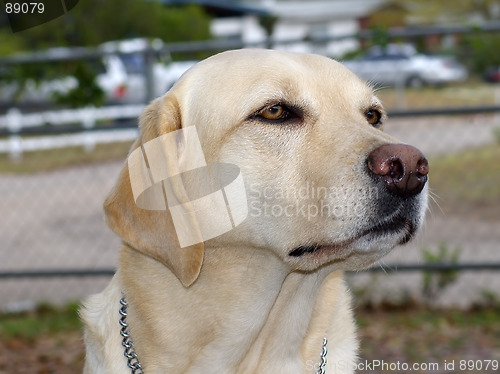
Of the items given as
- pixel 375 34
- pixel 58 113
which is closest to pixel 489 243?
pixel 375 34

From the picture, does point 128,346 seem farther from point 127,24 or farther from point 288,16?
point 288,16

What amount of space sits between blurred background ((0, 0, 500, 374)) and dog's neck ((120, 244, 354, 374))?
104cm

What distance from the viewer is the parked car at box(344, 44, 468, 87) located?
20.4 feet

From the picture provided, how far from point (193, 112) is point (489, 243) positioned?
5471 mm

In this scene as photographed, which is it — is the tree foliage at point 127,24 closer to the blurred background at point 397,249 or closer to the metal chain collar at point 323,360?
the blurred background at point 397,249

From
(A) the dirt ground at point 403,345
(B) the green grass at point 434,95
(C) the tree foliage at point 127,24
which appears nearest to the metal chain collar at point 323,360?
(A) the dirt ground at point 403,345

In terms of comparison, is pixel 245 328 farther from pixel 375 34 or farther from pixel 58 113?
pixel 58 113

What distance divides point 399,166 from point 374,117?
0.70 m

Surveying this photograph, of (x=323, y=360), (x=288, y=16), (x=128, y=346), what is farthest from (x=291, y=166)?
(x=288, y=16)

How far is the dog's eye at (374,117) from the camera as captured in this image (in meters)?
2.89

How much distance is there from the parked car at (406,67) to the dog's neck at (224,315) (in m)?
3.64

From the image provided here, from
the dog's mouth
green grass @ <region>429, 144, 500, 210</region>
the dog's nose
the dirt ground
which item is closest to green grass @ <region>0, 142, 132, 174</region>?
green grass @ <region>429, 144, 500, 210</region>

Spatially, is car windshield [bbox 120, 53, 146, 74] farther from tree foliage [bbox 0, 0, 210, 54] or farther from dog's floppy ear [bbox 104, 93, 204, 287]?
tree foliage [bbox 0, 0, 210, 54]

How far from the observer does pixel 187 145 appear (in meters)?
2.70
